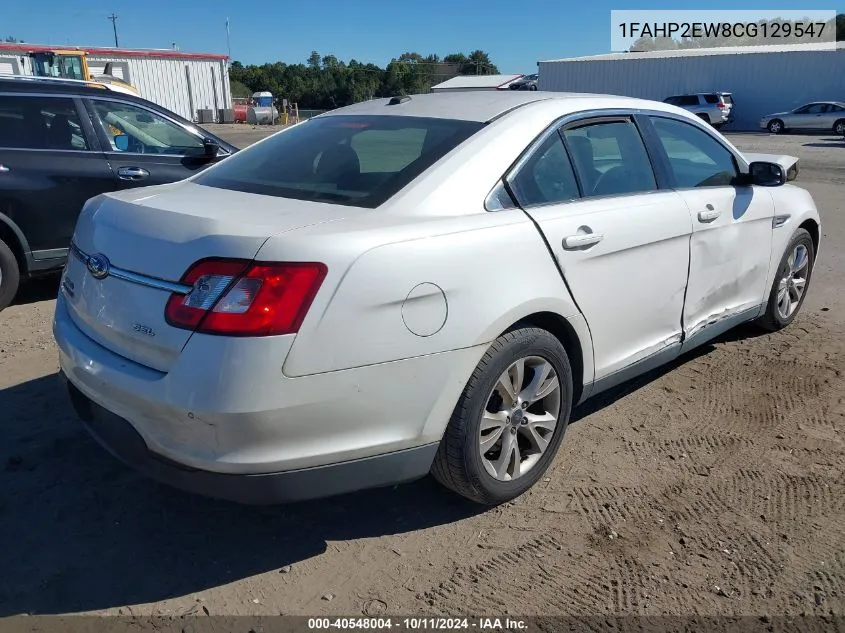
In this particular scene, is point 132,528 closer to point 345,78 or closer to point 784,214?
point 784,214

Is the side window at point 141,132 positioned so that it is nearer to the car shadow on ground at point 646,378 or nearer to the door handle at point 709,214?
the car shadow on ground at point 646,378

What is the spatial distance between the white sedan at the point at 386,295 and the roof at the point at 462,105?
2 centimetres

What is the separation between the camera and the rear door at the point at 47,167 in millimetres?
5520

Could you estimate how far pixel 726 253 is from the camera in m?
4.12

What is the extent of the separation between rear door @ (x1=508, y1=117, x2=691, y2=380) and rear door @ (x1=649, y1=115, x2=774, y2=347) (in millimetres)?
169

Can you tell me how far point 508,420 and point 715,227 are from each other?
6.10 feet

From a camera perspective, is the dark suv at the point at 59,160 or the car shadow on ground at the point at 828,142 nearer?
the dark suv at the point at 59,160

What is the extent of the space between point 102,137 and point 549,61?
4456cm

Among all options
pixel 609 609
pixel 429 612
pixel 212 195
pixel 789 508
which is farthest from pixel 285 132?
pixel 789 508

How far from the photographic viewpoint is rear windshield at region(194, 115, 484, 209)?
9.47 ft

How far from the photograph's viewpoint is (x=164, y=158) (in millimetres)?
6301

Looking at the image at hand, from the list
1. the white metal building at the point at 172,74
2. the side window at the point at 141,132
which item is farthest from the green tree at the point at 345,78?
the side window at the point at 141,132

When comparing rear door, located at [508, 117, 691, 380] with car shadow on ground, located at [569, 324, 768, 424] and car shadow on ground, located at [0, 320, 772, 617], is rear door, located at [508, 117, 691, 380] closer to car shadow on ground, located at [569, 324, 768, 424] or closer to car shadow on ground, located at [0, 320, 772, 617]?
car shadow on ground, located at [569, 324, 768, 424]

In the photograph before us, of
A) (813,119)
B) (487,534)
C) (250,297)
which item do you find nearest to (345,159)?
(250,297)
